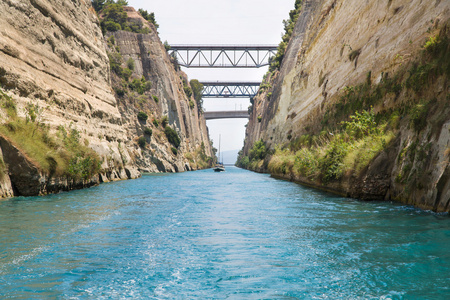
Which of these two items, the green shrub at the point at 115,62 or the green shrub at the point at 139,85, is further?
the green shrub at the point at 139,85

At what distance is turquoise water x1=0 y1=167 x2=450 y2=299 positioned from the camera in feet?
16.3

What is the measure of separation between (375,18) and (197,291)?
22.3m

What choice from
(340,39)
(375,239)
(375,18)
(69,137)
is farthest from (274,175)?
(375,239)

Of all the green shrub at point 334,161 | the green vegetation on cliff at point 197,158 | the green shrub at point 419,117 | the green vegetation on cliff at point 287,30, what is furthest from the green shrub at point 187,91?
the green shrub at point 419,117

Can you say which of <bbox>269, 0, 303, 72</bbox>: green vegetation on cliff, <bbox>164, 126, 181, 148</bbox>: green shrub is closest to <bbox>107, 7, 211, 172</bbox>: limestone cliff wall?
<bbox>164, 126, 181, 148</bbox>: green shrub

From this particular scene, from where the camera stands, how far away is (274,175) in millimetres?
36094

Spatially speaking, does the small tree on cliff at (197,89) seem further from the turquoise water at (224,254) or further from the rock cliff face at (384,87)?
the turquoise water at (224,254)

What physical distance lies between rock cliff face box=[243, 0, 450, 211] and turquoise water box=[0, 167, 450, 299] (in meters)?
1.31

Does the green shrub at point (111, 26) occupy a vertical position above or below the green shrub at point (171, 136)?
above

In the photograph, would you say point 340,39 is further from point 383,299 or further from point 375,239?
point 383,299

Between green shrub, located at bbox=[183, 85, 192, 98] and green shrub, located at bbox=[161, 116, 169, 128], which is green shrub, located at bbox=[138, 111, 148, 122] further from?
green shrub, located at bbox=[183, 85, 192, 98]

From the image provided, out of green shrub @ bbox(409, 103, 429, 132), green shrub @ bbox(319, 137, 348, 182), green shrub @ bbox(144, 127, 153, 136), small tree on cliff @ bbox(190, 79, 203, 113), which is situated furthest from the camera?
small tree on cliff @ bbox(190, 79, 203, 113)

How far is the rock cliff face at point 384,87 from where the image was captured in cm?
1022

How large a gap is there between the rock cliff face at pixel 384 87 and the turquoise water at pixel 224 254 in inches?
51.6
